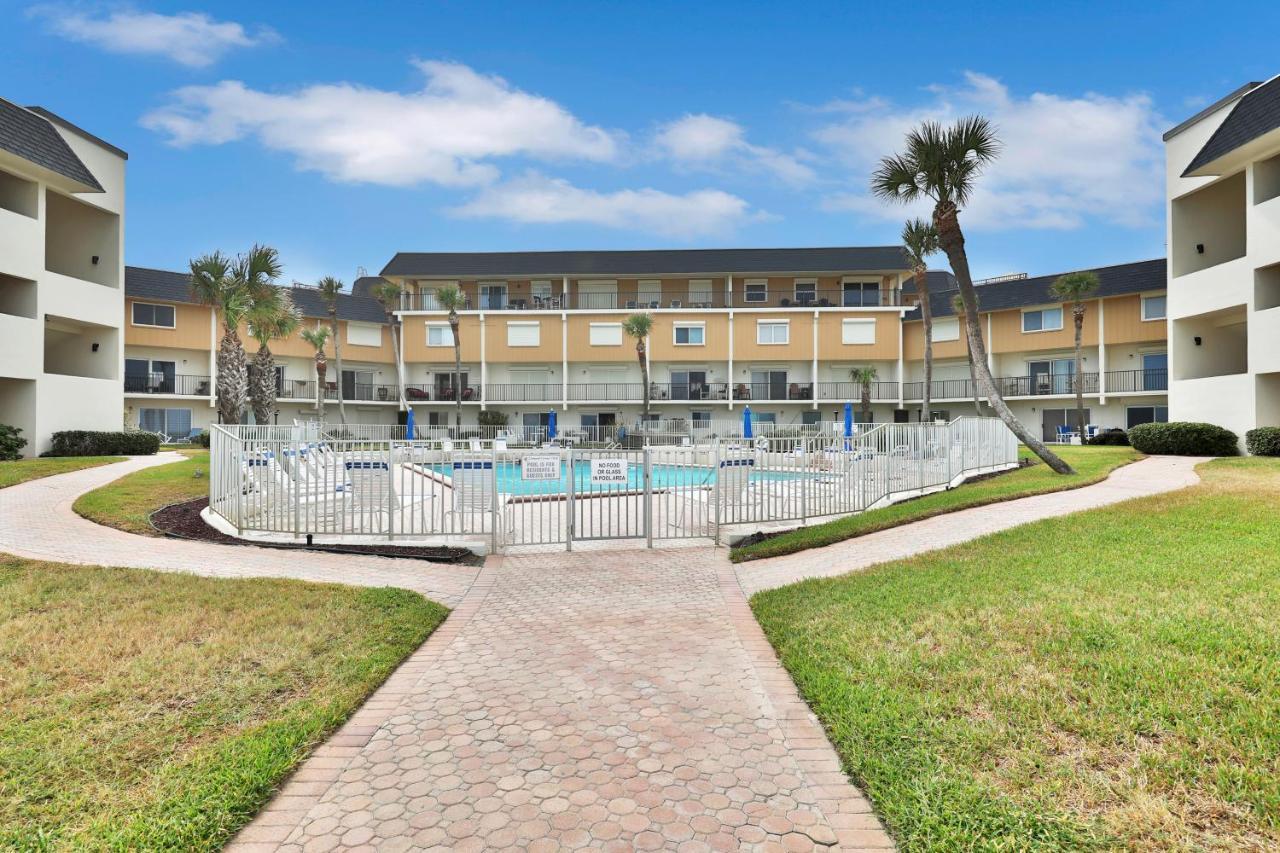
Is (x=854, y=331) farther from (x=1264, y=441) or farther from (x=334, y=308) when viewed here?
(x=334, y=308)

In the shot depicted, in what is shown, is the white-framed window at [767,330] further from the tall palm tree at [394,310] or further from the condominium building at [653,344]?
the tall palm tree at [394,310]

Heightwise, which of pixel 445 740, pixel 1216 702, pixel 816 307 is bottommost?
pixel 445 740

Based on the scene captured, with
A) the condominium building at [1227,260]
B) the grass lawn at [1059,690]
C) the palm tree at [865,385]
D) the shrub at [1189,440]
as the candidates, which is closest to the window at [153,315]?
the palm tree at [865,385]

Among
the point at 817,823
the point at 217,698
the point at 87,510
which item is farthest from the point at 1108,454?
the point at 87,510

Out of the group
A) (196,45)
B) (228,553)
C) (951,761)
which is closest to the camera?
(951,761)

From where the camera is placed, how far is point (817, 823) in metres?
3.33

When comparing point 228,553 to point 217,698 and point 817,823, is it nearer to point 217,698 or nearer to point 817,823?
point 217,698

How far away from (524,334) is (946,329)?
24.8 metres

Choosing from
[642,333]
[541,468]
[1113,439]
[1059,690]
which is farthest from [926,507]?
[642,333]

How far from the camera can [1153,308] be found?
34.5 m

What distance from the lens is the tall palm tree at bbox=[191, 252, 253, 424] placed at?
24766 mm

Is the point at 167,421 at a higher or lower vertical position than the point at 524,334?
lower

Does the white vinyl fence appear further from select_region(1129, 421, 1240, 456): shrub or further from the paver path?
select_region(1129, 421, 1240, 456): shrub

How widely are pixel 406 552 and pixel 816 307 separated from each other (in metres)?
35.8
